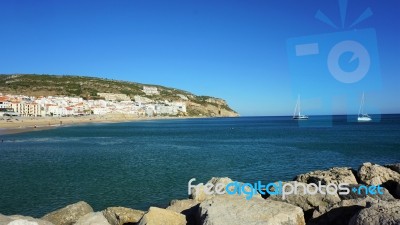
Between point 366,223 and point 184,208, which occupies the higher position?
point 366,223

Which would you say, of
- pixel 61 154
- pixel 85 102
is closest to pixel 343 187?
pixel 61 154

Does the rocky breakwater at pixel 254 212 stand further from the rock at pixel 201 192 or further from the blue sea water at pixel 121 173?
the blue sea water at pixel 121 173

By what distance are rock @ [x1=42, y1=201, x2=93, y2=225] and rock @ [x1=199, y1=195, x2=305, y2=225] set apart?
5369 millimetres

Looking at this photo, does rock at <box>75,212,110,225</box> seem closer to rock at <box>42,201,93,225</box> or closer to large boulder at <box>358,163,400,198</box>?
rock at <box>42,201,93,225</box>

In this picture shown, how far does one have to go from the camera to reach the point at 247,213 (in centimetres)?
980

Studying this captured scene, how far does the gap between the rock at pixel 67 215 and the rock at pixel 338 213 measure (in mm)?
8235

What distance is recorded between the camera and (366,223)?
318 inches

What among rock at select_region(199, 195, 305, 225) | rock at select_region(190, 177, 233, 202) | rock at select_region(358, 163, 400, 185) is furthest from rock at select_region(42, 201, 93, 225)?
rock at select_region(358, 163, 400, 185)

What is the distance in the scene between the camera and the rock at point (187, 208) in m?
12.1

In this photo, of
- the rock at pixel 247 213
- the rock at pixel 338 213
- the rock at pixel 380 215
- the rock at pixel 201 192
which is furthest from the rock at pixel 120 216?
the rock at pixel 380 215

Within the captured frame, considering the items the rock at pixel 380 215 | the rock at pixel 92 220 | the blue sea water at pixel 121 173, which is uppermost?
the rock at pixel 380 215

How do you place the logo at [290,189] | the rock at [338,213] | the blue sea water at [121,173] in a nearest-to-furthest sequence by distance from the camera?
the rock at [338,213] → the logo at [290,189] → the blue sea water at [121,173]

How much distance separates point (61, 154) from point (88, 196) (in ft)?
75.2

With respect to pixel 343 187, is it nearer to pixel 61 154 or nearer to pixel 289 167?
pixel 289 167
